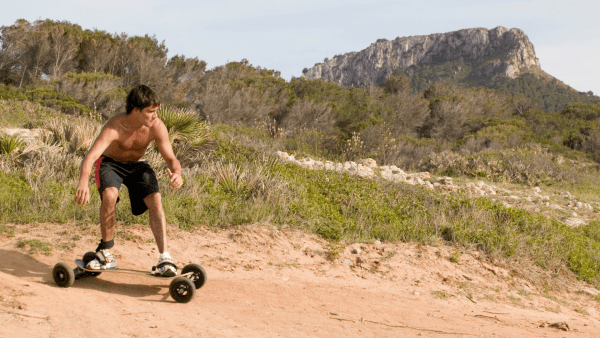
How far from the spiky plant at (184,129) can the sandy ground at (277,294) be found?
3.56 meters

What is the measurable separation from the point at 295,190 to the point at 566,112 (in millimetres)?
30704

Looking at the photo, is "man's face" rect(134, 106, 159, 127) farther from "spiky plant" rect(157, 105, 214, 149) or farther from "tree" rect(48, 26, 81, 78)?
"tree" rect(48, 26, 81, 78)

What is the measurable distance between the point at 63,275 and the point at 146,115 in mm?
1656

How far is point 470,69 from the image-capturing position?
80.9 m

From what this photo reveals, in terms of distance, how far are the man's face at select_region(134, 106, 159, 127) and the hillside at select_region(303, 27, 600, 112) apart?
63048mm

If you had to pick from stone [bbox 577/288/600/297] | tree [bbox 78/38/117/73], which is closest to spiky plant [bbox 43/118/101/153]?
stone [bbox 577/288/600/297]

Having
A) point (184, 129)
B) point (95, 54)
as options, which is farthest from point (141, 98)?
point (95, 54)

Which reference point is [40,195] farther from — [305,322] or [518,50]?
[518,50]

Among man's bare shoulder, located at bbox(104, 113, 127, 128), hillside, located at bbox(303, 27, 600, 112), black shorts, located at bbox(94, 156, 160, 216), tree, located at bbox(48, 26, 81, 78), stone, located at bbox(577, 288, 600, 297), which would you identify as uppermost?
hillside, located at bbox(303, 27, 600, 112)

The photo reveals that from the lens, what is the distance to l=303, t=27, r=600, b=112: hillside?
6875 cm

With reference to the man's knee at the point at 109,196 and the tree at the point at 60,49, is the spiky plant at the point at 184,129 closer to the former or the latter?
the man's knee at the point at 109,196

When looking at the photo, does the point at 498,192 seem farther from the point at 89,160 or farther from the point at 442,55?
the point at 442,55

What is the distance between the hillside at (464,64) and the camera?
68.8 m

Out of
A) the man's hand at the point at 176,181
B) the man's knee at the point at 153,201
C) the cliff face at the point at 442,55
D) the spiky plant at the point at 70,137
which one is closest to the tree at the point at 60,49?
the spiky plant at the point at 70,137
